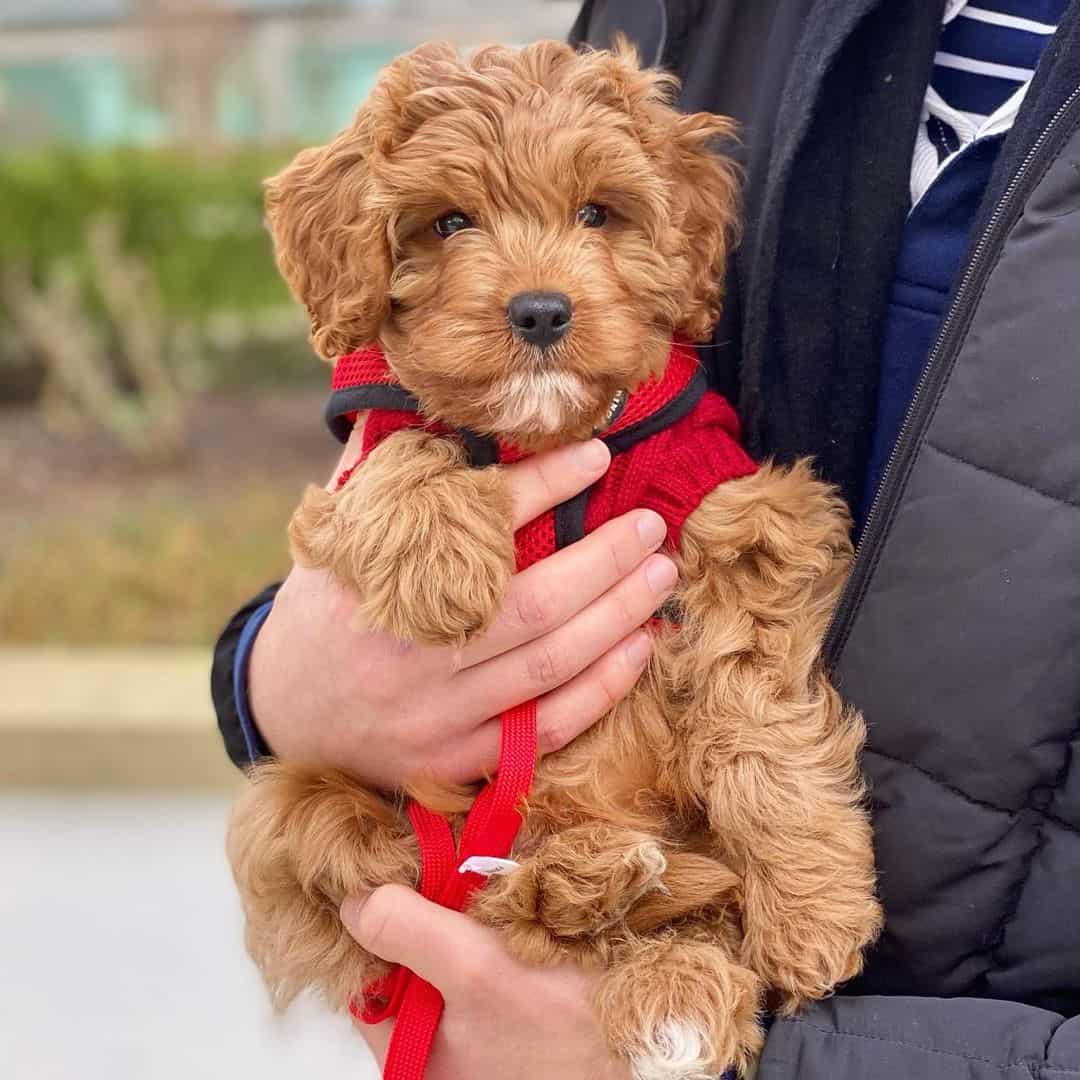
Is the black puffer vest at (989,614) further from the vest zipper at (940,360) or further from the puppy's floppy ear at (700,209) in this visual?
the puppy's floppy ear at (700,209)

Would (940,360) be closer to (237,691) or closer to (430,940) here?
(430,940)

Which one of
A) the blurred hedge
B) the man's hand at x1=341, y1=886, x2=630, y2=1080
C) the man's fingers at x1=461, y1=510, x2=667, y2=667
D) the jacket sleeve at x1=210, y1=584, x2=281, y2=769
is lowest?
the blurred hedge

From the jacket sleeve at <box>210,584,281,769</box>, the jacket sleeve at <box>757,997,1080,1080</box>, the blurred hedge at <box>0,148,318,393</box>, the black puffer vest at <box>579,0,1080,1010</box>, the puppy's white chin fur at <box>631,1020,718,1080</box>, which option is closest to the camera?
the jacket sleeve at <box>757,997,1080,1080</box>

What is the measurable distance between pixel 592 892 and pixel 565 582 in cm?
48

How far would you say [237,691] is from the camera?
238 cm

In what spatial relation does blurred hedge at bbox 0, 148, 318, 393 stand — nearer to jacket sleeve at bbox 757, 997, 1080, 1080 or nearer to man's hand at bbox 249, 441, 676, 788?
man's hand at bbox 249, 441, 676, 788

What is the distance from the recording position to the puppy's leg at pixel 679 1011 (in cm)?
178

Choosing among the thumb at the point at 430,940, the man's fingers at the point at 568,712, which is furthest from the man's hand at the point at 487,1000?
the man's fingers at the point at 568,712

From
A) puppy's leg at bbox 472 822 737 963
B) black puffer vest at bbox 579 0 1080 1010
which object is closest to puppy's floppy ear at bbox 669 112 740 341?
black puffer vest at bbox 579 0 1080 1010

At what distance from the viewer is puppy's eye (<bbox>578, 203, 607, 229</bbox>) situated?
6.77ft

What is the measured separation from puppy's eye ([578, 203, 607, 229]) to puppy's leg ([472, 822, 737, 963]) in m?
0.94

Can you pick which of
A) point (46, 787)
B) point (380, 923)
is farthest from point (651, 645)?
point (46, 787)

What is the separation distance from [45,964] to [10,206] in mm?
4708

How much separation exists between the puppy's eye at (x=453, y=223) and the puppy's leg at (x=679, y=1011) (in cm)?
113
